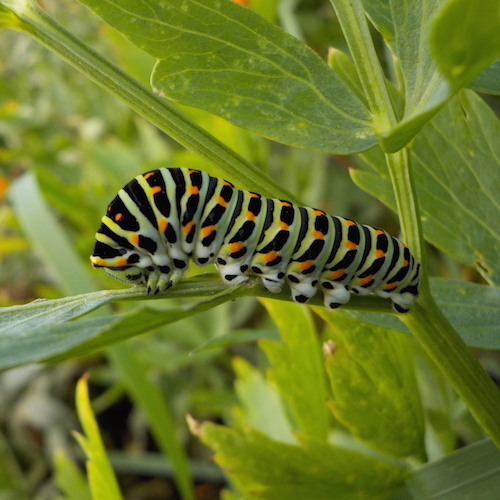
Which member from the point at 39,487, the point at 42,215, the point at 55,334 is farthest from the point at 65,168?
the point at 55,334

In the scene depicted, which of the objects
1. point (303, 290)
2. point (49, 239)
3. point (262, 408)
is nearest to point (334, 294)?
point (303, 290)

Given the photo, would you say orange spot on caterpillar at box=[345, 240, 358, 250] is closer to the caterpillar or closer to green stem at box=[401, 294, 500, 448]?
the caterpillar

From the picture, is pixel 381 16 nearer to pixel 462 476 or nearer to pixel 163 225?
pixel 163 225

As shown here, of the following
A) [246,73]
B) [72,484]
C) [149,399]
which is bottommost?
[72,484]

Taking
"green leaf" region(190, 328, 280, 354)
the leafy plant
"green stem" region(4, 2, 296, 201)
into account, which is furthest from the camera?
"green leaf" region(190, 328, 280, 354)

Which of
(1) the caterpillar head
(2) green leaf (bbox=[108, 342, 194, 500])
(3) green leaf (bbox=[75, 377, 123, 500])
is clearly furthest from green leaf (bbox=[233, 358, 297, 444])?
(1) the caterpillar head
